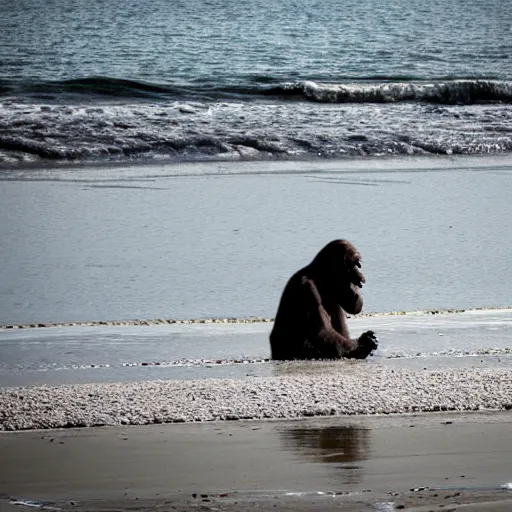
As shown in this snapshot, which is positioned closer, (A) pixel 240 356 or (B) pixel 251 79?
(A) pixel 240 356

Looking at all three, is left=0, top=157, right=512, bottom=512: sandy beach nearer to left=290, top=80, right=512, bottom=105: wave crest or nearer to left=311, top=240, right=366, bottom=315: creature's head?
left=311, top=240, right=366, bottom=315: creature's head

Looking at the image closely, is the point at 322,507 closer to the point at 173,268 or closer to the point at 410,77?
the point at 173,268

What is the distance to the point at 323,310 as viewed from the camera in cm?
882

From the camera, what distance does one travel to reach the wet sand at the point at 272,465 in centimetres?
506

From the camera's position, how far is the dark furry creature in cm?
846

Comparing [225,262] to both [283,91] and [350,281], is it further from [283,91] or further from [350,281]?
[283,91]

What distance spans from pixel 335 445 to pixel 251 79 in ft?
97.3

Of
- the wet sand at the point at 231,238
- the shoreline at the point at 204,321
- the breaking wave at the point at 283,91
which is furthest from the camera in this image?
the breaking wave at the point at 283,91

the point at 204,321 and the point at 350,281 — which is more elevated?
the point at 350,281

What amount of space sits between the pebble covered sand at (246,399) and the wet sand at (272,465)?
117mm

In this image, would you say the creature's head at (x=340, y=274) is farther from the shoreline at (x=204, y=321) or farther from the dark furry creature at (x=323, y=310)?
the shoreline at (x=204, y=321)

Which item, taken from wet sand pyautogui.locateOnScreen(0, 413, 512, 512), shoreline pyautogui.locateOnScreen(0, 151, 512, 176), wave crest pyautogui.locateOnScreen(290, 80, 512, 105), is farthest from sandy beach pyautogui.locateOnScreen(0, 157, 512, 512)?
wave crest pyautogui.locateOnScreen(290, 80, 512, 105)

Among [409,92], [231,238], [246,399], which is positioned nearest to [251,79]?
[409,92]

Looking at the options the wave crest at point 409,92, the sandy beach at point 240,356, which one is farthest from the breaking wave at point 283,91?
the sandy beach at point 240,356
